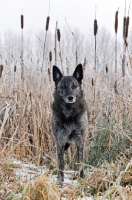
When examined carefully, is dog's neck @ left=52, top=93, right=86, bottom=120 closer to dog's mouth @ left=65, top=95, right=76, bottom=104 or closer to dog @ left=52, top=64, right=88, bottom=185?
dog @ left=52, top=64, right=88, bottom=185

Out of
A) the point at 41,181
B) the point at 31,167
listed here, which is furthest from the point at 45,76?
the point at 41,181

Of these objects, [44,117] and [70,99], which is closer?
[70,99]

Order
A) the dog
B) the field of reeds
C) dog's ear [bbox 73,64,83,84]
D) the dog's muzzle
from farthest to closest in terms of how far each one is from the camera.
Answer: the field of reeds
dog's ear [bbox 73,64,83,84]
the dog
the dog's muzzle

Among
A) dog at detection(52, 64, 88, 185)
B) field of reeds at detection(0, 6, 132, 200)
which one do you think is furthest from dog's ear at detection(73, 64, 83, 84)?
field of reeds at detection(0, 6, 132, 200)

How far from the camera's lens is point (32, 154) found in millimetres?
5062

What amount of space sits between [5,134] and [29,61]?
164 centimetres

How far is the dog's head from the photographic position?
470 centimetres

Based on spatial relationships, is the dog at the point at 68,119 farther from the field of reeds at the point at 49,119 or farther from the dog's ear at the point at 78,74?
the field of reeds at the point at 49,119

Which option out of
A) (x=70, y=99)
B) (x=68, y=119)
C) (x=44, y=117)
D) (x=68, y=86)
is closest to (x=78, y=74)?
(x=68, y=86)

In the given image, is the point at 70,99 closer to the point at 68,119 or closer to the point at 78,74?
the point at 68,119

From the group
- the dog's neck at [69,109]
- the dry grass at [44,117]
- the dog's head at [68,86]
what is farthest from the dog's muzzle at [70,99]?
the dry grass at [44,117]

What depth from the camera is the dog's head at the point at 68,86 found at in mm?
4698

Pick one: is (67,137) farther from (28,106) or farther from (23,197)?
(23,197)

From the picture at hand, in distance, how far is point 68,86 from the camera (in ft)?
15.6
